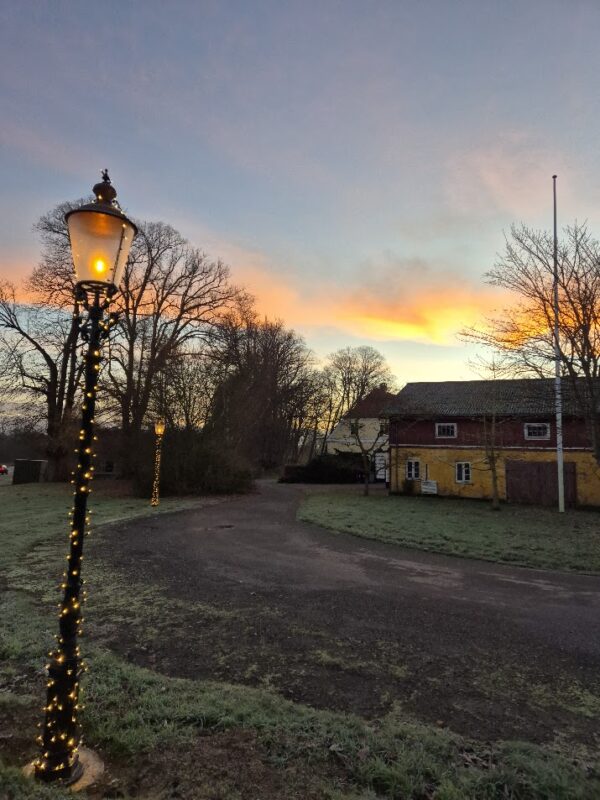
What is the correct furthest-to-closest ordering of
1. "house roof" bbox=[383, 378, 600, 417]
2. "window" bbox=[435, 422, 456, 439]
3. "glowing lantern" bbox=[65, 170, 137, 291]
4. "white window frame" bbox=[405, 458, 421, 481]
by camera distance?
"white window frame" bbox=[405, 458, 421, 481] < "window" bbox=[435, 422, 456, 439] < "house roof" bbox=[383, 378, 600, 417] < "glowing lantern" bbox=[65, 170, 137, 291]

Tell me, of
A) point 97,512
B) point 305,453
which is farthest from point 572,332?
point 305,453

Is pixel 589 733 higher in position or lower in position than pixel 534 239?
lower

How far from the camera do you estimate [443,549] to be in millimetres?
11430

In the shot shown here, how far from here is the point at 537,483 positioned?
24.8m

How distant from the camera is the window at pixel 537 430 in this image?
25094 millimetres

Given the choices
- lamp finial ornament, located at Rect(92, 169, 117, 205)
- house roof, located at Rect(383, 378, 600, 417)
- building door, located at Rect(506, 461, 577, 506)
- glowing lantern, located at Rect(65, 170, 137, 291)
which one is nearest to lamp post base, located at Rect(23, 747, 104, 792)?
glowing lantern, located at Rect(65, 170, 137, 291)

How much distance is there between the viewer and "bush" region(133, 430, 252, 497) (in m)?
22.7

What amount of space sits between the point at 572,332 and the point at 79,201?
2450 cm

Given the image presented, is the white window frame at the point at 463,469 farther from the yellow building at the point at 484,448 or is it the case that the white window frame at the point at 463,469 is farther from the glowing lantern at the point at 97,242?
the glowing lantern at the point at 97,242

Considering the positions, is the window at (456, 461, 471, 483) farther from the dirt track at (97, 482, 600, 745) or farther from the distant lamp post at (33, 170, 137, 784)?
the distant lamp post at (33, 170, 137, 784)

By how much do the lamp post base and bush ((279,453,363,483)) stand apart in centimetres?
3510

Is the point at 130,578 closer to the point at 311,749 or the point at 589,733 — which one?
the point at 311,749

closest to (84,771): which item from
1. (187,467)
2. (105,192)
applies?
(105,192)

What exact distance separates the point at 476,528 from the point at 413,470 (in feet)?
41.4
